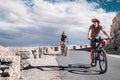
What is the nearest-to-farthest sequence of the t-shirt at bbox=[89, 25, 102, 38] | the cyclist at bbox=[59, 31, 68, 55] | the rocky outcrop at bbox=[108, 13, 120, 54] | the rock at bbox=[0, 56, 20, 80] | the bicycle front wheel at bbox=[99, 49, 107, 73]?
the rock at bbox=[0, 56, 20, 80] < the bicycle front wheel at bbox=[99, 49, 107, 73] < the t-shirt at bbox=[89, 25, 102, 38] < the cyclist at bbox=[59, 31, 68, 55] < the rocky outcrop at bbox=[108, 13, 120, 54]

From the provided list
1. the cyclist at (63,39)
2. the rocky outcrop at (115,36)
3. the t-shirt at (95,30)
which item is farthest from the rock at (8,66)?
the rocky outcrop at (115,36)

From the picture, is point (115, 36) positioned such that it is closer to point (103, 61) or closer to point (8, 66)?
point (103, 61)

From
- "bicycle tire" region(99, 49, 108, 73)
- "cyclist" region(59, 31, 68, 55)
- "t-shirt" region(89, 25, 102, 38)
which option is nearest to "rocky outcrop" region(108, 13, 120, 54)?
"cyclist" region(59, 31, 68, 55)

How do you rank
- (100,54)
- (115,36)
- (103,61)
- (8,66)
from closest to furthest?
(8,66)
(103,61)
(100,54)
(115,36)

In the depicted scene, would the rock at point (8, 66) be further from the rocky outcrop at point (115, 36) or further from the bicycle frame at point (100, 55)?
the rocky outcrop at point (115, 36)

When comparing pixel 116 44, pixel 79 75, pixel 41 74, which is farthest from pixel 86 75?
pixel 116 44

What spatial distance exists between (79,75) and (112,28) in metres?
66.7

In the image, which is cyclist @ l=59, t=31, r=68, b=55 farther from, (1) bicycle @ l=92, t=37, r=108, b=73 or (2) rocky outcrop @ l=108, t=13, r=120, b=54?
(2) rocky outcrop @ l=108, t=13, r=120, b=54

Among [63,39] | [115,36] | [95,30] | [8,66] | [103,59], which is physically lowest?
[8,66]

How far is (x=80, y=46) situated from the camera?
69.9 meters

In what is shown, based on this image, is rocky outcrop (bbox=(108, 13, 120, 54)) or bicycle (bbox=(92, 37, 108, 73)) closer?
bicycle (bbox=(92, 37, 108, 73))

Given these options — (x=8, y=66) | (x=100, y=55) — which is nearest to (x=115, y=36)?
Answer: (x=100, y=55)

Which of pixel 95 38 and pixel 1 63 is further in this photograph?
pixel 95 38

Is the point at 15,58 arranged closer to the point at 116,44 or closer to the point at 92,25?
the point at 92,25
